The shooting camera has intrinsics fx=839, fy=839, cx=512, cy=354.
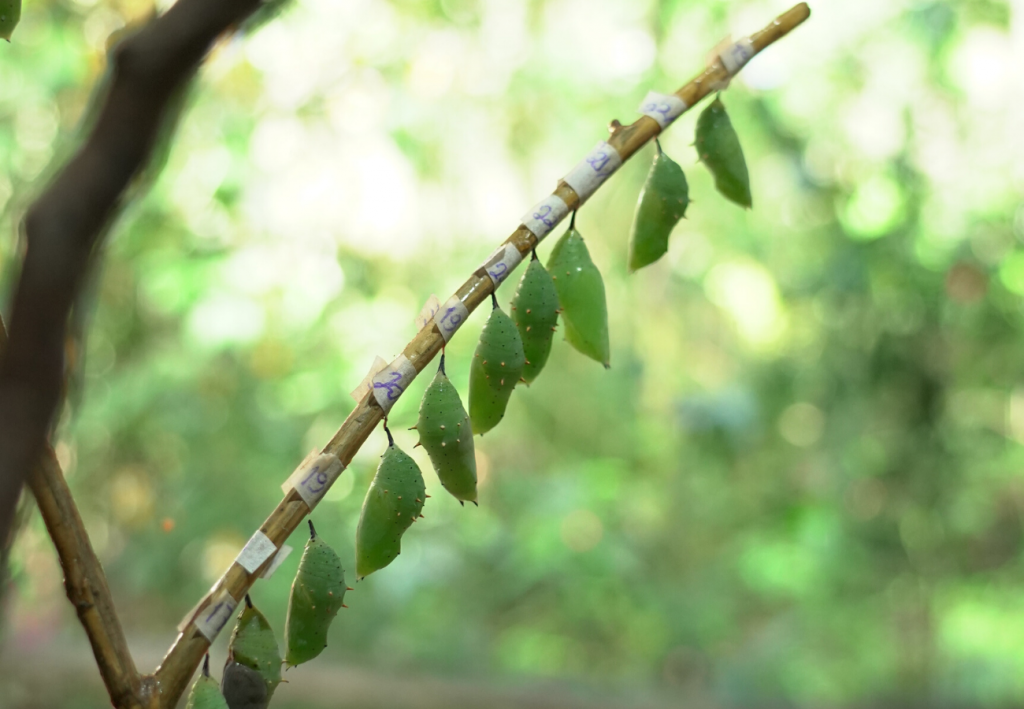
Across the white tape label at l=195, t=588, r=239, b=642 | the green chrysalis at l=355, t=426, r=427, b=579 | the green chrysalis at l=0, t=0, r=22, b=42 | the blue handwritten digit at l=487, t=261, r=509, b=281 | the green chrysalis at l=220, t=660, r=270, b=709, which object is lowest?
the green chrysalis at l=220, t=660, r=270, b=709

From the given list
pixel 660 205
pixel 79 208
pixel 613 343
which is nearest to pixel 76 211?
pixel 79 208

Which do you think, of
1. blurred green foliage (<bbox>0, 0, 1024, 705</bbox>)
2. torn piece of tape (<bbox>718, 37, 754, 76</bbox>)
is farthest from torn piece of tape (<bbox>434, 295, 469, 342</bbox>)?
blurred green foliage (<bbox>0, 0, 1024, 705</bbox>)

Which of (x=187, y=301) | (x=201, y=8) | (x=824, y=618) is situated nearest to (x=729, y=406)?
(x=824, y=618)

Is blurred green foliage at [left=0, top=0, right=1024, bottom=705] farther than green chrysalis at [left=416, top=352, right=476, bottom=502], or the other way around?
blurred green foliage at [left=0, top=0, right=1024, bottom=705]

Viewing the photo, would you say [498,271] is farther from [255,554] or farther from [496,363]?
[255,554]

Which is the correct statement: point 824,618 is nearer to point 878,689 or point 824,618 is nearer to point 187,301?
point 878,689

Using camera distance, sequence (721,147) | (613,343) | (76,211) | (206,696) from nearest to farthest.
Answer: (76,211) → (206,696) → (721,147) → (613,343)

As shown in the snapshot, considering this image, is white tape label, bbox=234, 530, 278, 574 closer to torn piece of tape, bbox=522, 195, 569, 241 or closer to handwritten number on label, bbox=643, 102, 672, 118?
torn piece of tape, bbox=522, 195, 569, 241
